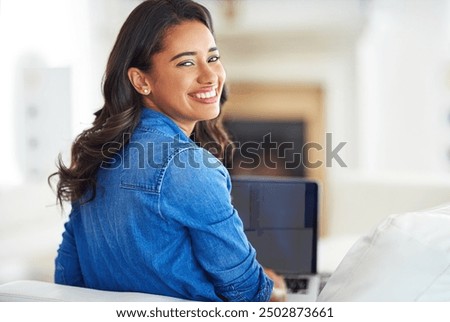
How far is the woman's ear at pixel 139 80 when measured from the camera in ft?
2.92

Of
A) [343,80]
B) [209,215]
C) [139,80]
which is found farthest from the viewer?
[343,80]

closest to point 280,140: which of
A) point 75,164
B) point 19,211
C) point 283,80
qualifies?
point 283,80

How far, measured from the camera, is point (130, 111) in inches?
35.0

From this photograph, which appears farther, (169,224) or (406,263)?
(169,224)

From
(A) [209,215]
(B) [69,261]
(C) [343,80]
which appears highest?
(C) [343,80]

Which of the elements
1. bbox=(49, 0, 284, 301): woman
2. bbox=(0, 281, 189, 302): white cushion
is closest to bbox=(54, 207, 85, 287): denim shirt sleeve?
bbox=(49, 0, 284, 301): woman

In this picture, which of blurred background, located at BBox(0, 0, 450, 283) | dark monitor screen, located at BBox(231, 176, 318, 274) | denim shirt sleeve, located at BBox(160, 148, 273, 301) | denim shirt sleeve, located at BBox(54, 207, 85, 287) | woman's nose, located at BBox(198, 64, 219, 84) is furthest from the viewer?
blurred background, located at BBox(0, 0, 450, 283)

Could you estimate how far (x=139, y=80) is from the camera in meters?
0.90

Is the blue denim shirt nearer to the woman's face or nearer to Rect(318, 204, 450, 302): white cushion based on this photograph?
the woman's face

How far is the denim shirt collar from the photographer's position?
2.85ft

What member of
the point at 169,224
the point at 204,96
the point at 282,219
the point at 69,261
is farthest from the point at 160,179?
the point at 282,219

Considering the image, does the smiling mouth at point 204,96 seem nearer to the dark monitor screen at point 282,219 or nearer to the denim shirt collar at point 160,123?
the denim shirt collar at point 160,123

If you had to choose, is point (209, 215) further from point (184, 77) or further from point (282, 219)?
point (282, 219)
